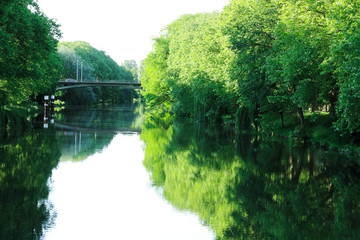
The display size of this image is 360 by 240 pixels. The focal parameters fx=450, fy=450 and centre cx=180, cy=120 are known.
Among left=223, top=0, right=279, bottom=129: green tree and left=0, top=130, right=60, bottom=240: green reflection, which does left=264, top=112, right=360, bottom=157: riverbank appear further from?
left=0, top=130, right=60, bottom=240: green reflection

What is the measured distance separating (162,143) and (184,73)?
71.4 feet

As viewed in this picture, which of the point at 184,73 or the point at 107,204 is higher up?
the point at 184,73

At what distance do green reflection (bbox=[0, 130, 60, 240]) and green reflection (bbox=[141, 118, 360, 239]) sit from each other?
3099mm

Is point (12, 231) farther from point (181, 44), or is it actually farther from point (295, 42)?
point (181, 44)

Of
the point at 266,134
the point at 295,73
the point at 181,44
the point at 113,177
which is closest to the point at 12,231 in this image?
the point at 113,177

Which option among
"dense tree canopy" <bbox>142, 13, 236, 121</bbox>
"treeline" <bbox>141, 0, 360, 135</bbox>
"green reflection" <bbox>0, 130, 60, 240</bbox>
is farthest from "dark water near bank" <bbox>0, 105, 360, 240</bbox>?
"dense tree canopy" <bbox>142, 13, 236, 121</bbox>

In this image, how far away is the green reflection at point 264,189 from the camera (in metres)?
8.59

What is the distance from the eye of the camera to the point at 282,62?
22.0 meters

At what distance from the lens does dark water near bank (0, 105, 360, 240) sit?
326 inches

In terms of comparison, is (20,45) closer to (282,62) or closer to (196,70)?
(282,62)

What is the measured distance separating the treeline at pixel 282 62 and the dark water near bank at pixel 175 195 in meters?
4.06

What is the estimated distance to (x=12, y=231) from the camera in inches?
298

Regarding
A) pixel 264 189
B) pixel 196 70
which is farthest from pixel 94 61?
pixel 264 189

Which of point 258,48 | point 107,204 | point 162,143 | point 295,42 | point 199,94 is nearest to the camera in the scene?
point 107,204
